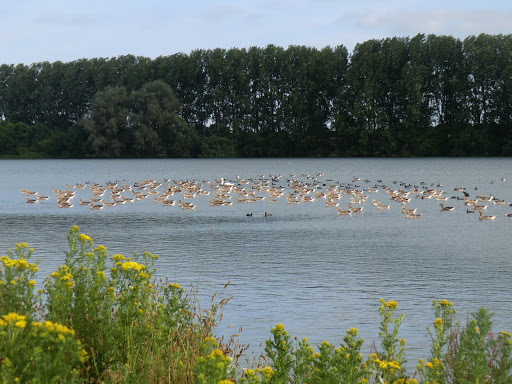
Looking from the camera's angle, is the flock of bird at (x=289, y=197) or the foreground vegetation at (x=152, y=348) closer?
the foreground vegetation at (x=152, y=348)

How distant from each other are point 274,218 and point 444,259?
34.3 feet

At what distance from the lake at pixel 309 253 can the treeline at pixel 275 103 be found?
164 ft

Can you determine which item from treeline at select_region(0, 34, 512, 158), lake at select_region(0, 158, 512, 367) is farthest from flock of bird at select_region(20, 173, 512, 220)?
treeline at select_region(0, 34, 512, 158)

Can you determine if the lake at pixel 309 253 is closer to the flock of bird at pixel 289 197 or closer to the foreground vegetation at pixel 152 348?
the flock of bird at pixel 289 197

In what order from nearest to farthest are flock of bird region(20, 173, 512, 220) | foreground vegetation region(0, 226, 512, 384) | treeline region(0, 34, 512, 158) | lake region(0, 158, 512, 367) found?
foreground vegetation region(0, 226, 512, 384)
lake region(0, 158, 512, 367)
flock of bird region(20, 173, 512, 220)
treeline region(0, 34, 512, 158)

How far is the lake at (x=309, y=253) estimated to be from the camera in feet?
39.4

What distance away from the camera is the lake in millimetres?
12000

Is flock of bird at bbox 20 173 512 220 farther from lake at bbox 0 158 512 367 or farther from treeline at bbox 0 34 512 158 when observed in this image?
treeline at bbox 0 34 512 158

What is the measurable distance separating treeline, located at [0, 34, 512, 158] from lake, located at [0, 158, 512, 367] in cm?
4989

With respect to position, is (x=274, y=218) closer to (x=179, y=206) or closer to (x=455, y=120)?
(x=179, y=206)

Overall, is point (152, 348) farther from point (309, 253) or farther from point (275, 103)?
point (275, 103)

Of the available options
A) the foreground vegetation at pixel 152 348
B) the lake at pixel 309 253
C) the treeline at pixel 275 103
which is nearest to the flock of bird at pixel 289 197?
the lake at pixel 309 253

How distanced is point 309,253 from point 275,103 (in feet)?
259

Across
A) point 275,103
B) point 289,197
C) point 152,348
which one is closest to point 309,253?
point 152,348
